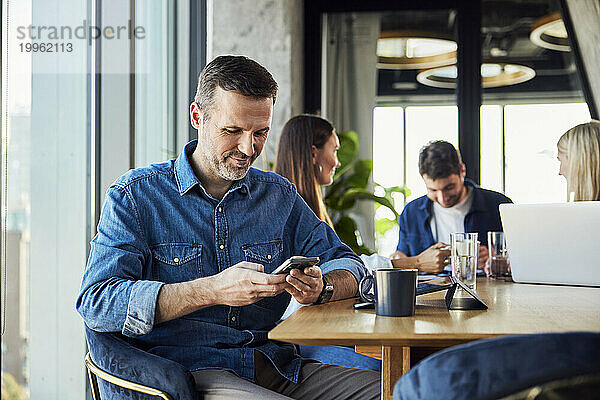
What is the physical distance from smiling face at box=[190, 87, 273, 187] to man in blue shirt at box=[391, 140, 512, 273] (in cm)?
186

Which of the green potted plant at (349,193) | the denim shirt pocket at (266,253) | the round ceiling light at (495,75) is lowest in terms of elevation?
the denim shirt pocket at (266,253)

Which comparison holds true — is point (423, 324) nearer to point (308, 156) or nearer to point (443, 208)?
point (308, 156)

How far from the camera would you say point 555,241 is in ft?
7.17

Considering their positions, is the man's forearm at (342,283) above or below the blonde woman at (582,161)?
below

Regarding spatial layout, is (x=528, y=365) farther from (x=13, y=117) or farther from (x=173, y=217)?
(x=13, y=117)

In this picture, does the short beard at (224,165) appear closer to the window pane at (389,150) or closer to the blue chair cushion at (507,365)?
the blue chair cushion at (507,365)

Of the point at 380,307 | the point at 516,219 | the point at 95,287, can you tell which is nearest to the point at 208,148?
the point at 95,287

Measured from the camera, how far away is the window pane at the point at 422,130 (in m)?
5.25

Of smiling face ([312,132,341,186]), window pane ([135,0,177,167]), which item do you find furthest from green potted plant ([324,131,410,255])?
window pane ([135,0,177,167])

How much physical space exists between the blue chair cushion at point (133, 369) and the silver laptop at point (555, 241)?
1240 mm

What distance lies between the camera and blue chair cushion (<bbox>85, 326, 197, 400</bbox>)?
146 centimetres

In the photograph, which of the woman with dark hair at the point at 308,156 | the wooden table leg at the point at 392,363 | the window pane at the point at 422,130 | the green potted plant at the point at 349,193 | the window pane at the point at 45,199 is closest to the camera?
the wooden table leg at the point at 392,363

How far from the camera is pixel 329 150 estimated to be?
3307 mm

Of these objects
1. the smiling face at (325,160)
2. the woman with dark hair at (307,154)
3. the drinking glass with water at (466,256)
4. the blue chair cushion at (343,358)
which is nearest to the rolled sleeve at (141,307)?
the blue chair cushion at (343,358)
